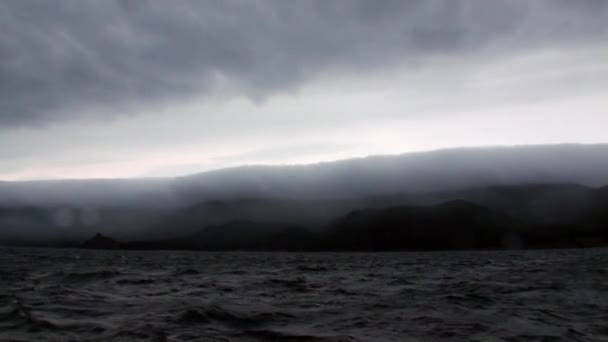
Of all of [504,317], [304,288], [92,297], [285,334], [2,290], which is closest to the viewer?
[285,334]

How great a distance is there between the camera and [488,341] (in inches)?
617

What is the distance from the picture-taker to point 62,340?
1559cm

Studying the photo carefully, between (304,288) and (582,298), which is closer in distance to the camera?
(582,298)

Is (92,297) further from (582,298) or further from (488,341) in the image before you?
(582,298)

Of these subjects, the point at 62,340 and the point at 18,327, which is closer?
the point at 62,340

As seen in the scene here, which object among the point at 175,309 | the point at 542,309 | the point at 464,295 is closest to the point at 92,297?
the point at 175,309

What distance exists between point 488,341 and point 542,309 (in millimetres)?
7920

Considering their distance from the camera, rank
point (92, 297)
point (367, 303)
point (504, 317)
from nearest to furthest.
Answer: point (504, 317) → point (367, 303) → point (92, 297)

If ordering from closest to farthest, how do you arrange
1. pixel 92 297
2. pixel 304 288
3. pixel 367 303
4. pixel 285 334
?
pixel 285 334, pixel 367 303, pixel 92 297, pixel 304 288

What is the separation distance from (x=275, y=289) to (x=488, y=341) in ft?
58.4

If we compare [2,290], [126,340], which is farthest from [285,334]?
[2,290]

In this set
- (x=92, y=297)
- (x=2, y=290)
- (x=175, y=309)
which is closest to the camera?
(x=175, y=309)

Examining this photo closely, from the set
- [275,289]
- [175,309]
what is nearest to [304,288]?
[275,289]

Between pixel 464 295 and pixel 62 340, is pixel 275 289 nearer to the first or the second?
pixel 464 295
